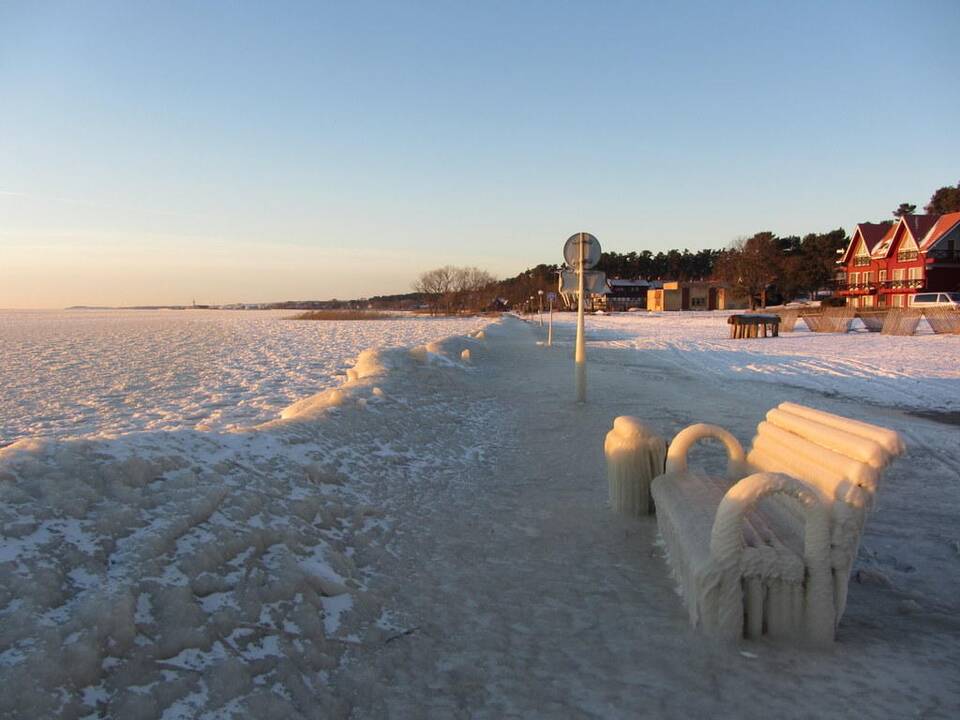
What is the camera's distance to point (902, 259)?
181 feet

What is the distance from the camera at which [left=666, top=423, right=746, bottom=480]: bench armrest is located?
4.54 m

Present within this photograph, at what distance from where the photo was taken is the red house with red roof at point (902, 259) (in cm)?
5138

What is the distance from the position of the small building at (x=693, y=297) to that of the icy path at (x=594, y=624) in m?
82.1

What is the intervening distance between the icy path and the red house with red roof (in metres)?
56.9

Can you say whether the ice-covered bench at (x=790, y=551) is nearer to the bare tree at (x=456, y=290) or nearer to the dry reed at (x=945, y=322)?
the dry reed at (x=945, y=322)

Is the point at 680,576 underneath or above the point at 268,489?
underneath

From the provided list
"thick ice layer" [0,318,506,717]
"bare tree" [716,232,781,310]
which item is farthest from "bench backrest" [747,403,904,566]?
"bare tree" [716,232,781,310]

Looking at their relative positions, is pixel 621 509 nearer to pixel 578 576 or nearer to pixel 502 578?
pixel 578 576

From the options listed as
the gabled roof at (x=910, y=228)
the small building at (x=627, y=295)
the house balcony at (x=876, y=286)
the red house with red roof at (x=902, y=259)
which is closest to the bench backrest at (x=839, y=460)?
the red house with red roof at (x=902, y=259)

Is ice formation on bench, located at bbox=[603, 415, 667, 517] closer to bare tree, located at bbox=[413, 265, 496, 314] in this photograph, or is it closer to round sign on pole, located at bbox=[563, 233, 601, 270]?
round sign on pole, located at bbox=[563, 233, 601, 270]

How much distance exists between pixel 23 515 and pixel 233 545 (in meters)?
1.02

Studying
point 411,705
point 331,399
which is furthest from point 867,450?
point 331,399

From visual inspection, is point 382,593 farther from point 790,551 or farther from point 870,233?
point 870,233

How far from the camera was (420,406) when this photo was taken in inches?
365
